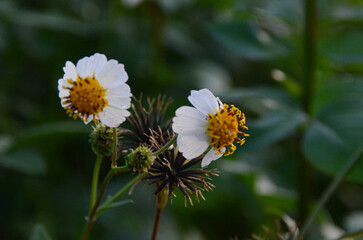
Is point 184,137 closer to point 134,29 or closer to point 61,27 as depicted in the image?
point 61,27

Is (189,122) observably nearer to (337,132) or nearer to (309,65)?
(337,132)

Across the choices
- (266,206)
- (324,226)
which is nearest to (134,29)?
(266,206)

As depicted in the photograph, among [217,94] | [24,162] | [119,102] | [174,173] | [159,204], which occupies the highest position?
[119,102]

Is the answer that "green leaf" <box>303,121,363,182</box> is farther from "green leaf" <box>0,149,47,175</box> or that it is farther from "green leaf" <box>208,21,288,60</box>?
"green leaf" <box>0,149,47,175</box>

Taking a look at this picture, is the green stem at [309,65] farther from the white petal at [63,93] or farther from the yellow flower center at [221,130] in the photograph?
the white petal at [63,93]

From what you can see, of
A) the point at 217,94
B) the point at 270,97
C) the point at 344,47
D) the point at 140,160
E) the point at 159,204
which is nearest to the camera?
the point at 140,160

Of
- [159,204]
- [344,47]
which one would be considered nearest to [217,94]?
[344,47]

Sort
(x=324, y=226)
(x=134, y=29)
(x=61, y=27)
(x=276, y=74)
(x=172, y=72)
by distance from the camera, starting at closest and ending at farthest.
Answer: (x=324, y=226), (x=276, y=74), (x=61, y=27), (x=172, y=72), (x=134, y=29)

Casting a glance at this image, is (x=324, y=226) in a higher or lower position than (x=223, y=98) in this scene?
lower
